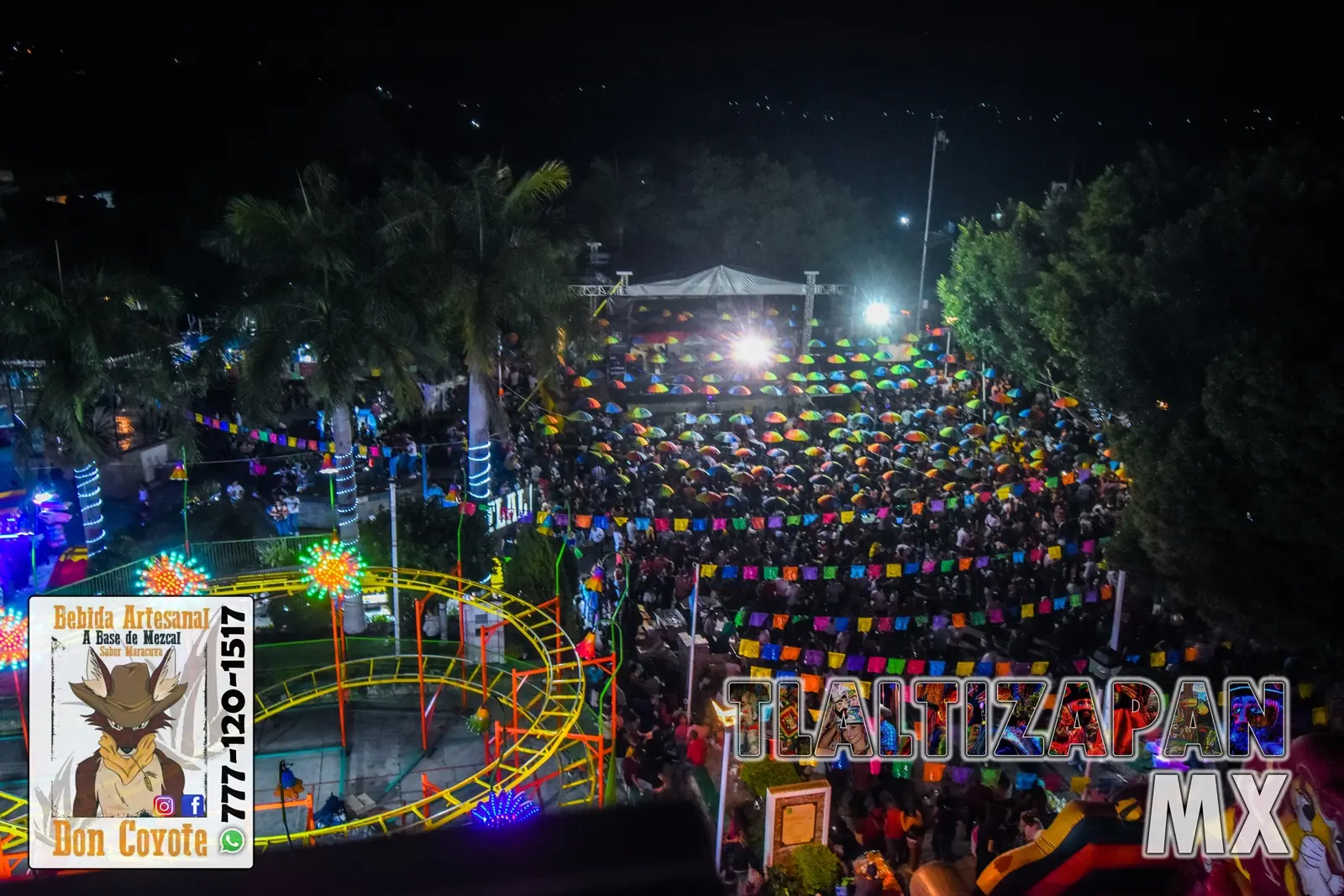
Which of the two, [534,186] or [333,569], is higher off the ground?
[534,186]

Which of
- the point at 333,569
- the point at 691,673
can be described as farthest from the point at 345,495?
Result: the point at 691,673

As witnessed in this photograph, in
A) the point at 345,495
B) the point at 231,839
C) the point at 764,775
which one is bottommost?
the point at 764,775

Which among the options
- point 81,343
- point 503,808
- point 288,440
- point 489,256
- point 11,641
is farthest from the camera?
point 288,440

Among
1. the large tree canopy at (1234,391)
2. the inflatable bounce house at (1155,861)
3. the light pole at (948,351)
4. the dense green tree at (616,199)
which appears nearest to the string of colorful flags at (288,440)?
the large tree canopy at (1234,391)

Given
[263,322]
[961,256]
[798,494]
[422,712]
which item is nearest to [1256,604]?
[798,494]

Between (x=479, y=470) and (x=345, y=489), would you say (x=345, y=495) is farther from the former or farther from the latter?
(x=479, y=470)

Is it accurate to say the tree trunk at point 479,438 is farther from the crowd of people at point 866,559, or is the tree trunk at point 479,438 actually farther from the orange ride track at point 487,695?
the orange ride track at point 487,695

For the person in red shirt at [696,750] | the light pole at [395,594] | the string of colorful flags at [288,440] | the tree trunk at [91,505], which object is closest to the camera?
the person in red shirt at [696,750]
